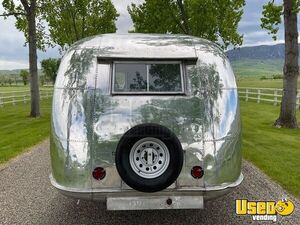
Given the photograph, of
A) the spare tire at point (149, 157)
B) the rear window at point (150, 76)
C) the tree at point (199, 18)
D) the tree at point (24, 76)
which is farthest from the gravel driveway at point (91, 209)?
the tree at point (24, 76)

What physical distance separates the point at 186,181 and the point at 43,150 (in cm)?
661

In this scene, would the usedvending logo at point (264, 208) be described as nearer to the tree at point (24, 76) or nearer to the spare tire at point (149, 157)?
the spare tire at point (149, 157)

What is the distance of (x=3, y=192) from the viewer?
610 cm

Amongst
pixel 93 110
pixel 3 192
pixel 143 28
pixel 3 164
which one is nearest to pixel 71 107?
pixel 93 110

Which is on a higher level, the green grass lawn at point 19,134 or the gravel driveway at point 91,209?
the green grass lawn at point 19,134

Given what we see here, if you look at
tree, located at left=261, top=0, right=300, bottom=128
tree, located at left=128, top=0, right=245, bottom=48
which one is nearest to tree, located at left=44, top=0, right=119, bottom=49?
tree, located at left=128, top=0, right=245, bottom=48

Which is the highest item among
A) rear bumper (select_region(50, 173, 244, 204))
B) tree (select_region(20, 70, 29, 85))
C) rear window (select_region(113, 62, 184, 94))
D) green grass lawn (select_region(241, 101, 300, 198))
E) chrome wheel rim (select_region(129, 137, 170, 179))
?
tree (select_region(20, 70, 29, 85))

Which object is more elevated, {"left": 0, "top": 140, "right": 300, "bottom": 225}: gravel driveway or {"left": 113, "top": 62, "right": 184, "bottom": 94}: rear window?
{"left": 113, "top": 62, "right": 184, "bottom": 94}: rear window

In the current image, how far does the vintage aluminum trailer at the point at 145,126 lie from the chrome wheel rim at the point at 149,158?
0.5 inches

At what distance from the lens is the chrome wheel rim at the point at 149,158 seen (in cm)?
393

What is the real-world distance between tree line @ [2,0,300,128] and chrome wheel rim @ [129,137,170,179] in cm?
956

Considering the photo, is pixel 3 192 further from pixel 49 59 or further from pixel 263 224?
pixel 49 59

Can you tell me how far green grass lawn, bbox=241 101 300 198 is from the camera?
22.0 ft

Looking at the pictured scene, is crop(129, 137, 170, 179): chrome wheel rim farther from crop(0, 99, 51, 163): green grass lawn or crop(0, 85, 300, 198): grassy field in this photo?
crop(0, 99, 51, 163): green grass lawn
